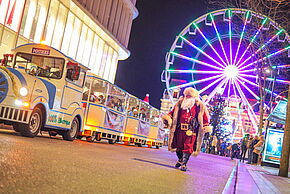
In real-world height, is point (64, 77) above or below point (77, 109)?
above

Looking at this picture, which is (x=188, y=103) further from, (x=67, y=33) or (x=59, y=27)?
(x=67, y=33)

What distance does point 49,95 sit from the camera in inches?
378

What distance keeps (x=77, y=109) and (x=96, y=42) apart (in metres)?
18.0

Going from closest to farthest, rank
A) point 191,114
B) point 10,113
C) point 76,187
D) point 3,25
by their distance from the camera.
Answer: point 76,187 → point 191,114 → point 10,113 → point 3,25

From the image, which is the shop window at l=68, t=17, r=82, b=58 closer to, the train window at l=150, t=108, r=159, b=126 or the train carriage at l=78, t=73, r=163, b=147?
the train carriage at l=78, t=73, r=163, b=147

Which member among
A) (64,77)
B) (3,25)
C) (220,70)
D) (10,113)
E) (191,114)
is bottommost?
(10,113)

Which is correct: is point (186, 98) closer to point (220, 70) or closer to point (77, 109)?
point (77, 109)

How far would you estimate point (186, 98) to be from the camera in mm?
8148

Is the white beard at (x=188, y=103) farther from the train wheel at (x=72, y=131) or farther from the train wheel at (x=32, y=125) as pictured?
the train wheel at (x=72, y=131)

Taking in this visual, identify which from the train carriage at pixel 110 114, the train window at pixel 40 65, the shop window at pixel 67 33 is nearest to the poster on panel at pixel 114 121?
the train carriage at pixel 110 114

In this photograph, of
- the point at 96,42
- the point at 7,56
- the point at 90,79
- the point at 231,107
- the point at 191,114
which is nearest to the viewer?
the point at 191,114

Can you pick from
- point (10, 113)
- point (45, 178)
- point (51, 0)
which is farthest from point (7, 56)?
point (51, 0)

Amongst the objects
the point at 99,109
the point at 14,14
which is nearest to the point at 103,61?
the point at 14,14

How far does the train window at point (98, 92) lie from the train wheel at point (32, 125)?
5733 mm
